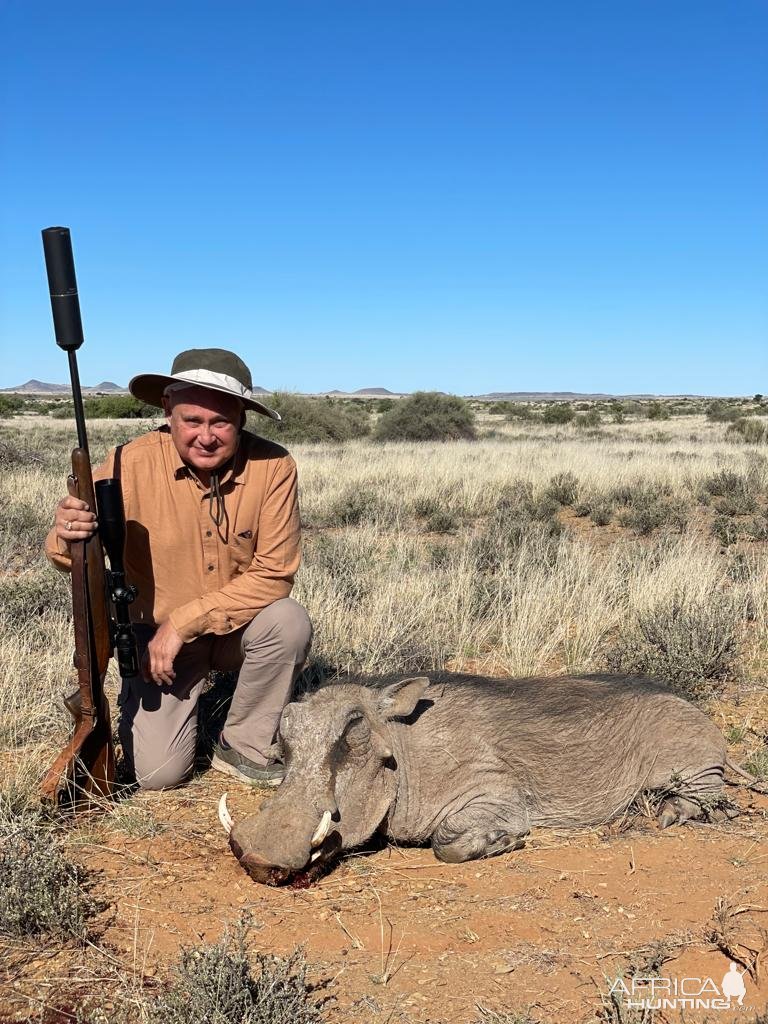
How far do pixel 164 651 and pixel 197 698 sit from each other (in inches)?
21.8

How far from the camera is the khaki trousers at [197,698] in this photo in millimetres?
4410

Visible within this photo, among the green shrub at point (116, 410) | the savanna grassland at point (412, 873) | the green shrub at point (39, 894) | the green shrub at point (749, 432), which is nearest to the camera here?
the savanna grassland at point (412, 873)

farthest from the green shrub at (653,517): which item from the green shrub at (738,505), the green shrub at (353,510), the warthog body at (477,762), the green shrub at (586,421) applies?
the green shrub at (586,421)

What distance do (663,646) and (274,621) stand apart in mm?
3023

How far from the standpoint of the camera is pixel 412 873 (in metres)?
3.63

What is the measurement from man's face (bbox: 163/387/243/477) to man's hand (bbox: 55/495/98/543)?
664 mm

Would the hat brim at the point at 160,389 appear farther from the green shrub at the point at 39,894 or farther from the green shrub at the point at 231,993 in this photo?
the green shrub at the point at 231,993

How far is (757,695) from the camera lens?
568 cm

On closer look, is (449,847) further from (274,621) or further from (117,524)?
(117,524)

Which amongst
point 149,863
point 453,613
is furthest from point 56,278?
point 453,613

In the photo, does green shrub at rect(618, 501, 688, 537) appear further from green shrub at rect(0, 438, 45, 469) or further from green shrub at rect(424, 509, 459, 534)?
green shrub at rect(0, 438, 45, 469)

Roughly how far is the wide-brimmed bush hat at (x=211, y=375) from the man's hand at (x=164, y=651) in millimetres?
1177

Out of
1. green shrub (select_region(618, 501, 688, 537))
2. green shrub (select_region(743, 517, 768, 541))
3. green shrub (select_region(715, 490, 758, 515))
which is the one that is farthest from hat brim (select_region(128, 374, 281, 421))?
green shrub (select_region(715, 490, 758, 515))

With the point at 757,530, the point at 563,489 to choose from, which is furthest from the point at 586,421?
the point at 757,530
